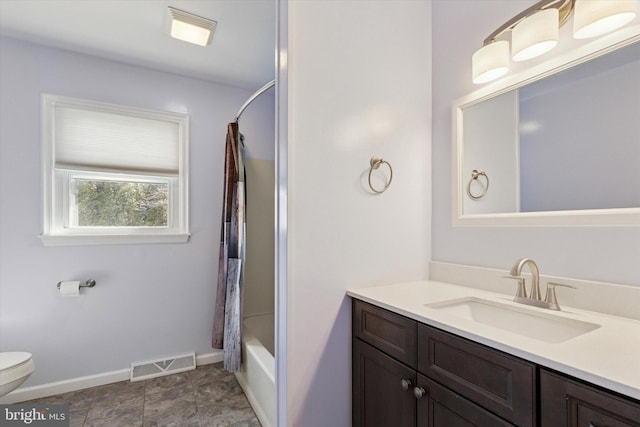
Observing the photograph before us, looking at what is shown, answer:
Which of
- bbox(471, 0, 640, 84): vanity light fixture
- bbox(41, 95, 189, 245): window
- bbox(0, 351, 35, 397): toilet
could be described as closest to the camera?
bbox(471, 0, 640, 84): vanity light fixture

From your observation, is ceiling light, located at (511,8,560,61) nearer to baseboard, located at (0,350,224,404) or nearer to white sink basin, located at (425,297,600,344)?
white sink basin, located at (425,297,600,344)

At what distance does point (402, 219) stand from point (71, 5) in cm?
221

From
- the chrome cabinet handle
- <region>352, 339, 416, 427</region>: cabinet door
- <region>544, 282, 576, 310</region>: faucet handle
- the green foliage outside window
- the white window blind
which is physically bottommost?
<region>352, 339, 416, 427</region>: cabinet door

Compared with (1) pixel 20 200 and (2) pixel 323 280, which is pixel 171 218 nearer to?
(1) pixel 20 200

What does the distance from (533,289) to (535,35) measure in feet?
3.14

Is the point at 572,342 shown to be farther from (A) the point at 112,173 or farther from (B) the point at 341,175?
(A) the point at 112,173

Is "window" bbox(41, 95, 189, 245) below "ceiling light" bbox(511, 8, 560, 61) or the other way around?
below

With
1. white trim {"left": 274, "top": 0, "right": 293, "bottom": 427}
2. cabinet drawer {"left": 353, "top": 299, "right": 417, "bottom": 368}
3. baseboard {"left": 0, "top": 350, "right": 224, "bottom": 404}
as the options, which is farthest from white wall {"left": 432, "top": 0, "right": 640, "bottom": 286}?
baseboard {"left": 0, "top": 350, "right": 224, "bottom": 404}

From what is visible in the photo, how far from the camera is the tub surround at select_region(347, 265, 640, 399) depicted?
24.9 inches

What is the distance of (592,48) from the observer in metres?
1.06

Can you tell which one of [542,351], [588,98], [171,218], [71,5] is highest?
[71,5]


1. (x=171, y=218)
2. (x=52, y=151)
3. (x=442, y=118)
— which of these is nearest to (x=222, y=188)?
(x=171, y=218)

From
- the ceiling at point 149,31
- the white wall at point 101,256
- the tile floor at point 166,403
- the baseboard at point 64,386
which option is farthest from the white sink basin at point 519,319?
the baseboard at point 64,386

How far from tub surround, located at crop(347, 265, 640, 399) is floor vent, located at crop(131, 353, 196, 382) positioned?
1774 millimetres
